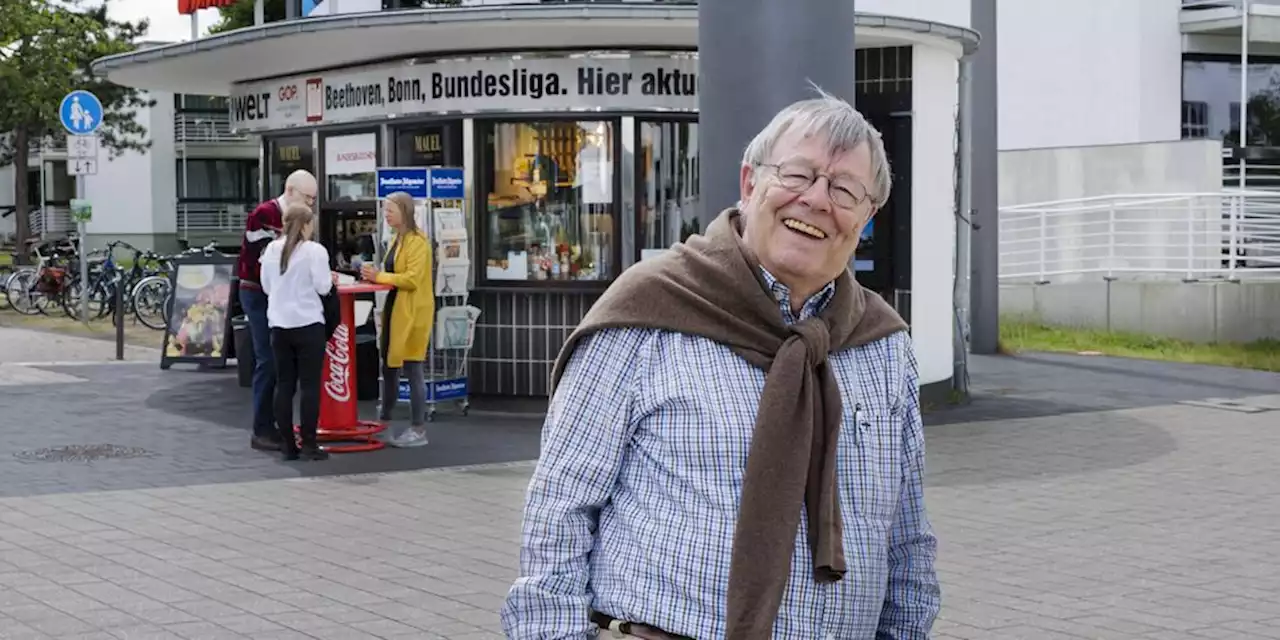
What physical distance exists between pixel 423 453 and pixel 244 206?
5321 cm

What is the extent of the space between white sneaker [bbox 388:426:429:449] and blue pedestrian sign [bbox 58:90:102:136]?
12.6 meters

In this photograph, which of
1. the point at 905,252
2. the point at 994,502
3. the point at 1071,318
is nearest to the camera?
the point at 994,502

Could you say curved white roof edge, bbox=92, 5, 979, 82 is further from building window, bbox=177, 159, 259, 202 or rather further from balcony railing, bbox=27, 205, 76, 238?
balcony railing, bbox=27, 205, 76, 238

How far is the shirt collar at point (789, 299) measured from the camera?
290 cm

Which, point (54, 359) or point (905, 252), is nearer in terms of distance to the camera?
point (905, 252)

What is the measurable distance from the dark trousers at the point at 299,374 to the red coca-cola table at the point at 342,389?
725 millimetres

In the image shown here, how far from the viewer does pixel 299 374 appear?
427 inches

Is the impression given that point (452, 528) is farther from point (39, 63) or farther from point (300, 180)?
point (39, 63)

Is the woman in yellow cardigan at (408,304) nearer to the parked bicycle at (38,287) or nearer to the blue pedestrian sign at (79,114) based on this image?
the blue pedestrian sign at (79,114)

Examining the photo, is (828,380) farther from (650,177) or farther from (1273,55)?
(1273,55)

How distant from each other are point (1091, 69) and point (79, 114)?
15.5 m

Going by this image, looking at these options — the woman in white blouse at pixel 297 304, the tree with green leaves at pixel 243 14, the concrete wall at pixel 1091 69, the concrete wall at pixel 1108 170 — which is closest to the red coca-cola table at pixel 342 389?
the woman in white blouse at pixel 297 304

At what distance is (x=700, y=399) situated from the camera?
2.82 metres

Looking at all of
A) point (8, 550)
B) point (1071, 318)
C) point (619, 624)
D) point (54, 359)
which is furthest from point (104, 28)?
point (619, 624)
